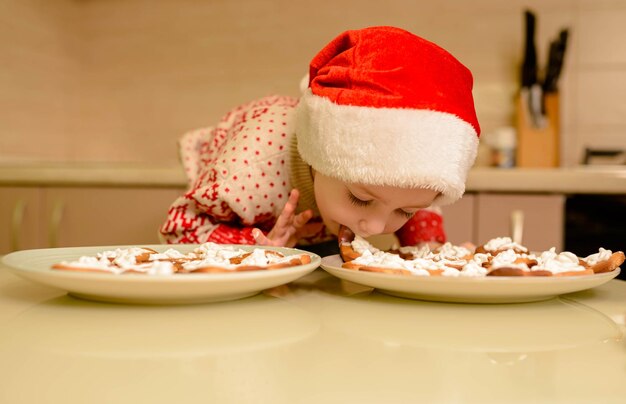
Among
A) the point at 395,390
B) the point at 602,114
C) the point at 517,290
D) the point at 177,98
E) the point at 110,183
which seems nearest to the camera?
the point at 395,390

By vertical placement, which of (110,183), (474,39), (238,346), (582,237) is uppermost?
(474,39)

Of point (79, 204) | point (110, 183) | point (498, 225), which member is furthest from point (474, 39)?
point (79, 204)

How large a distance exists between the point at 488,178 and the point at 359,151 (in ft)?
2.96

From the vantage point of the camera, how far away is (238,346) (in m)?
0.43

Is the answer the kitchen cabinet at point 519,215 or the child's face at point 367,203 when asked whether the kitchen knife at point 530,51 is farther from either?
the child's face at point 367,203

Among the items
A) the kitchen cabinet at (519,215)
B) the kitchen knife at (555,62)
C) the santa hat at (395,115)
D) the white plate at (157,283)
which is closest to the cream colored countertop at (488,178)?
the kitchen cabinet at (519,215)

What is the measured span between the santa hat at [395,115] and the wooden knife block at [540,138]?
119cm

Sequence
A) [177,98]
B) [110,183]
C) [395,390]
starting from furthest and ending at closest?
[177,98]
[110,183]
[395,390]

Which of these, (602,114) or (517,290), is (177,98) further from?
(517,290)

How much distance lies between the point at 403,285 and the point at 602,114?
5.55 ft

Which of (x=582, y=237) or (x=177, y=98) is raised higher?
(x=177, y=98)

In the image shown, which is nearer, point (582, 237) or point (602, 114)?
point (582, 237)

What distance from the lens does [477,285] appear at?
0.55 metres

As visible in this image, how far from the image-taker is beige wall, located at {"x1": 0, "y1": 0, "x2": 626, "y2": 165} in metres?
1.95
